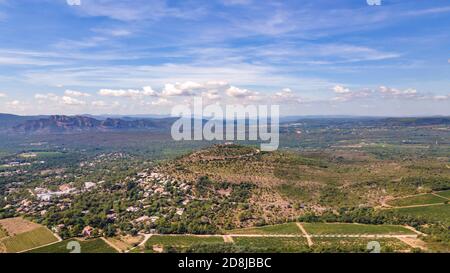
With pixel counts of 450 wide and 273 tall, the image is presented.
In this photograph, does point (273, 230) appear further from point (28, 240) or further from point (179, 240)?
point (28, 240)

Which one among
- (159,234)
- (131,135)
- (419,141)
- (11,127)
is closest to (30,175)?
(159,234)

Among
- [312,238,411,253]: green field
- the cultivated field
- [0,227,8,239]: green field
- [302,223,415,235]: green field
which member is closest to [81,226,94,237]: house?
the cultivated field

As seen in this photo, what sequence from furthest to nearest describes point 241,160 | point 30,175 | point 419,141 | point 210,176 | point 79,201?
point 419,141
point 30,175
point 241,160
point 210,176
point 79,201

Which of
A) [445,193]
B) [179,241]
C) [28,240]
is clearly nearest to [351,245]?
[179,241]

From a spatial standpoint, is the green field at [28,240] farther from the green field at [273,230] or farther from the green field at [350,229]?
the green field at [350,229]

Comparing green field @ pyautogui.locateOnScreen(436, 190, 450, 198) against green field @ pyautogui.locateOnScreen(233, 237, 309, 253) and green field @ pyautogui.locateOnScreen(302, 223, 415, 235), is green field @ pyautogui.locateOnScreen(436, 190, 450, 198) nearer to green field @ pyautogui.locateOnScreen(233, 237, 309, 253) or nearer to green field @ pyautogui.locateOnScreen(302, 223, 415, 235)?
green field @ pyautogui.locateOnScreen(302, 223, 415, 235)

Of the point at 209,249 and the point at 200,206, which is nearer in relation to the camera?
the point at 209,249

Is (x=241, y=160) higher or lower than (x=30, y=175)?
higher

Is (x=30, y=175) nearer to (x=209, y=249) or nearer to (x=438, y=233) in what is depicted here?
(x=209, y=249)
